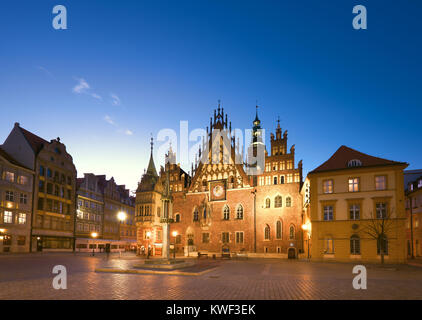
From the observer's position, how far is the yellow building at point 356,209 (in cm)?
3281

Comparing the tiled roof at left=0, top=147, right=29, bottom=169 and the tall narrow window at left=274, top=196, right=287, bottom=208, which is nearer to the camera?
the tall narrow window at left=274, top=196, right=287, bottom=208

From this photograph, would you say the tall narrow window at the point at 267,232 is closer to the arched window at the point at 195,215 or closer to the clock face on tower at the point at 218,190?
the clock face on tower at the point at 218,190

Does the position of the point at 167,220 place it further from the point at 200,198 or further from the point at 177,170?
the point at 177,170

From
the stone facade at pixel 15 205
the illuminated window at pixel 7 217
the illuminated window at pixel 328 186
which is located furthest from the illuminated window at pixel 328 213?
the illuminated window at pixel 7 217

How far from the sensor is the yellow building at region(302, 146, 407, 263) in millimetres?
32812

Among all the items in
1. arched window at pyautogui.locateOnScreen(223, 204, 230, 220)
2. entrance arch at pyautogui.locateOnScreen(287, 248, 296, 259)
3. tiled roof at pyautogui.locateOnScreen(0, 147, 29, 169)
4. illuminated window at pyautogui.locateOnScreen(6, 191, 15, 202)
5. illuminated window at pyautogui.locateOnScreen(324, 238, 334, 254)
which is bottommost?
entrance arch at pyautogui.locateOnScreen(287, 248, 296, 259)

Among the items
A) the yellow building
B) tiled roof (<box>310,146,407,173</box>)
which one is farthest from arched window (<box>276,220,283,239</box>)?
tiled roof (<box>310,146,407,173</box>)

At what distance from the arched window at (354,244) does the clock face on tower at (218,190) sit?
71.2 feet

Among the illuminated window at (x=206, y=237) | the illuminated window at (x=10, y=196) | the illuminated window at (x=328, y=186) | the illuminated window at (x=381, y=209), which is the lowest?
the illuminated window at (x=206, y=237)

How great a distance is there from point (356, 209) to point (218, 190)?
2288cm

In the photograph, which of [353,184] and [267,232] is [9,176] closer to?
[267,232]

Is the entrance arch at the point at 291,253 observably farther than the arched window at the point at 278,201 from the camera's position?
No

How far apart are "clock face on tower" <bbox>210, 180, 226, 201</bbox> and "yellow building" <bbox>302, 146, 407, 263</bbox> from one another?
17487 millimetres

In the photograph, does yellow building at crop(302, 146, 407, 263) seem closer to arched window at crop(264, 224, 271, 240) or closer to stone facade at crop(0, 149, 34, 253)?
arched window at crop(264, 224, 271, 240)
